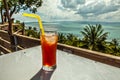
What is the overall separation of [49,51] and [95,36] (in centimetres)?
980

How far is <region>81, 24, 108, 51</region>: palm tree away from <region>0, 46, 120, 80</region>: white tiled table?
9346 millimetres

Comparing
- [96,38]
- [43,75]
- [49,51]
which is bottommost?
[96,38]

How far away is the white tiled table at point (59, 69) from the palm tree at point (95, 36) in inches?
368

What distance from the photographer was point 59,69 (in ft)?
3.65

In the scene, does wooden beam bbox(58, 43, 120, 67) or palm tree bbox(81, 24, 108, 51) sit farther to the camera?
palm tree bbox(81, 24, 108, 51)

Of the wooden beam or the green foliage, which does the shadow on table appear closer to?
the wooden beam

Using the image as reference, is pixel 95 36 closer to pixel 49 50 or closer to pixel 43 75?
pixel 49 50

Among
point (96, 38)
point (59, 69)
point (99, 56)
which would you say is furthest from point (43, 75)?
point (96, 38)

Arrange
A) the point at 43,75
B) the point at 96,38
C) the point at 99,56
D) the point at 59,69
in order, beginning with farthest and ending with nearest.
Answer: the point at 96,38, the point at 99,56, the point at 59,69, the point at 43,75

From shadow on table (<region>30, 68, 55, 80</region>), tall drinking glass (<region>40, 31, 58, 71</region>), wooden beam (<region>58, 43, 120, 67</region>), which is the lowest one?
shadow on table (<region>30, 68, 55, 80</region>)

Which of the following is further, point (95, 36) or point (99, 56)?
point (95, 36)

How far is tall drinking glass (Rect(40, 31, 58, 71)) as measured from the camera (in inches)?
43.9

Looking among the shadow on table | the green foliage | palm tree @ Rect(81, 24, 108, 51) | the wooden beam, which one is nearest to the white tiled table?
the shadow on table

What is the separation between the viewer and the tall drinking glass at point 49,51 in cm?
112
